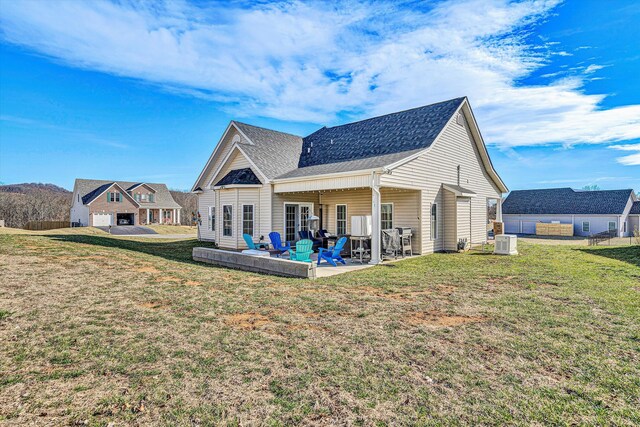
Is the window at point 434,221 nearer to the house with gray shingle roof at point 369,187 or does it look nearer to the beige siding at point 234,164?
the house with gray shingle roof at point 369,187

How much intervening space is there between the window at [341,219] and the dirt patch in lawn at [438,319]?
1111cm

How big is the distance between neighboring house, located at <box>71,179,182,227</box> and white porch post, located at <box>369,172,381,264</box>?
4059 cm

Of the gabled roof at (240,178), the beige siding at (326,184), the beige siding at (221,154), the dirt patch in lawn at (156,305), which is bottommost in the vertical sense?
the dirt patch in lawn at (156,305)

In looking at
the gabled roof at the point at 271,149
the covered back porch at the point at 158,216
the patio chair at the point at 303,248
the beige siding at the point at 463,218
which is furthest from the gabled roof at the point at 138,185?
the beige siding at the point at 463,218

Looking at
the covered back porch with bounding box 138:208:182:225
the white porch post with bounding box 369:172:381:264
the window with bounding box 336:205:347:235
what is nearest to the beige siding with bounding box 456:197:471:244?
the window with bounding box 336:205:347:235

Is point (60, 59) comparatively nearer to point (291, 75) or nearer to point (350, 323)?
point (291, 75)

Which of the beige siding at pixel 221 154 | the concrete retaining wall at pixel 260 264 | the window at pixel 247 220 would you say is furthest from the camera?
the beige siding at pixel 221 154

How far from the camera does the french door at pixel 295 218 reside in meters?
15.8

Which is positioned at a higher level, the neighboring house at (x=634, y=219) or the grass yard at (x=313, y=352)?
the neighboring house at (x=634, y=219)

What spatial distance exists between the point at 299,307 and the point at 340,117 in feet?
67.6

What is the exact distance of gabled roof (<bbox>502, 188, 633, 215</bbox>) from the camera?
3350 centimetres

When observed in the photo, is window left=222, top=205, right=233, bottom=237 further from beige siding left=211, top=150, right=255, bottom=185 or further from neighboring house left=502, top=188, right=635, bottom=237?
neighboring house left=502, top=188, right=635, bottom=237

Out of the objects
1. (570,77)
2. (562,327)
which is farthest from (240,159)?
(570,77)

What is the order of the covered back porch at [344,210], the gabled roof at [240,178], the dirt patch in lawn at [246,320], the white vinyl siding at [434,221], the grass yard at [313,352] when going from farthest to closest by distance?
the gabled roof at [240,178] < the white vinyl siding at [434,221] < the covered back porch at [344,210] < the dirt patch in lawn at [246,320] < the grass yard at [313,352]
